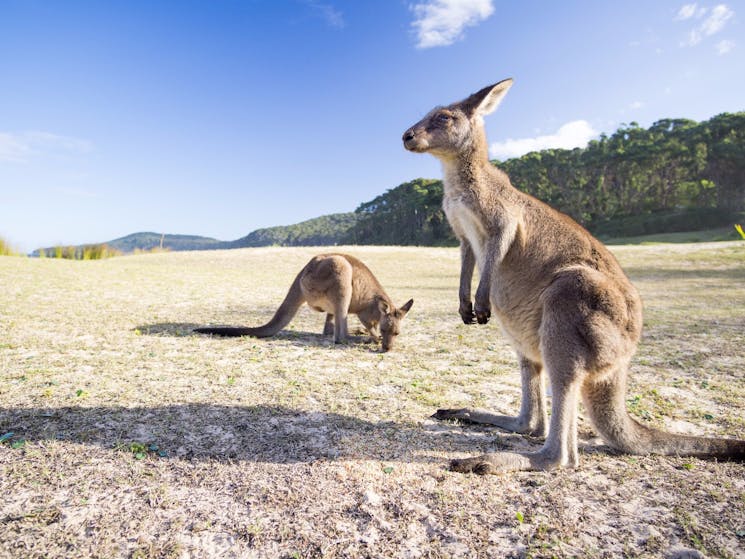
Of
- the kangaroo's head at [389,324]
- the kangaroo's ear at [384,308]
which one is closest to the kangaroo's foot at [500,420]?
the kangaroo's head at [389,324]

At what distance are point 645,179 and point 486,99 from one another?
153 feet

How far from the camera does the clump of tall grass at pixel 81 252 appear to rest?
17859 millimetres

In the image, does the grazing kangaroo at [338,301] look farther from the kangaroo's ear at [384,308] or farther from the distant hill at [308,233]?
the distant hill at [308,233]

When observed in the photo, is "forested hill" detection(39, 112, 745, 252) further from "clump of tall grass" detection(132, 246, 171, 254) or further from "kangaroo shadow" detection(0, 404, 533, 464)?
"kangaroo shadow" detection(0, 404, 533, 464)

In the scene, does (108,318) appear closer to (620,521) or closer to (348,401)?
(348,401)

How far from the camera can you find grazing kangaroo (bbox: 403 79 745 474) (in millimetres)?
2309

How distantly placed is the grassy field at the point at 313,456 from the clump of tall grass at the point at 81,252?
581 inches

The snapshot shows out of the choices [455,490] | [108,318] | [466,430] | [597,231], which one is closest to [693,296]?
[466,430]

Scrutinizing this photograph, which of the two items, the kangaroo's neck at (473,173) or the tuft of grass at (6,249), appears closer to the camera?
the kangaroo's neck at (473,173)

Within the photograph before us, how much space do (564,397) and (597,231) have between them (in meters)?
42.7

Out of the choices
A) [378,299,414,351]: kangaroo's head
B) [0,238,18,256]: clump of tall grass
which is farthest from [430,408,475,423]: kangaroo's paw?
[0,238,18,256]: clump of tall grass

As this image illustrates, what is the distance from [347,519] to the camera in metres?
1.93

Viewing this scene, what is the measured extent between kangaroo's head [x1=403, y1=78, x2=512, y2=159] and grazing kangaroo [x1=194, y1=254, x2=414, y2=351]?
2.76 metres

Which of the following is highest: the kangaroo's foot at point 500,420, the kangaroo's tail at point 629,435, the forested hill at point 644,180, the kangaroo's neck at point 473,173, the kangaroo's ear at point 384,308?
the forested hill at point 644,180
